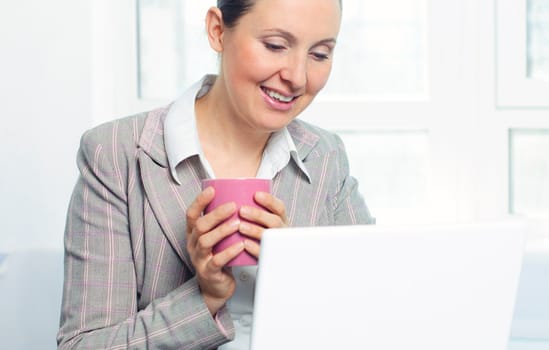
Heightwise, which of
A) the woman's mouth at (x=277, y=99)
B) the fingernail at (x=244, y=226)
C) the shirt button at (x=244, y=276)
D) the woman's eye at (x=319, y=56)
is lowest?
the shirt button at (x=244, y=276)

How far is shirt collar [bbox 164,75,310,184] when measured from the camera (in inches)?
50.3

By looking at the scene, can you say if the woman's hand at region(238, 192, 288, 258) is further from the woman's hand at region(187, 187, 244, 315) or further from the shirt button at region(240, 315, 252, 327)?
the shirt button at region(240, 315, 252, 327)

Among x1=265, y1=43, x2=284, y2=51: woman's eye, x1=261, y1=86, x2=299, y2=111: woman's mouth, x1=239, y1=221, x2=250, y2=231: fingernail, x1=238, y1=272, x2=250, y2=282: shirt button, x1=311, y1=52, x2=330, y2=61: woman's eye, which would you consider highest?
x1=265, y1=43, x2=284, y2=51: woman's eye

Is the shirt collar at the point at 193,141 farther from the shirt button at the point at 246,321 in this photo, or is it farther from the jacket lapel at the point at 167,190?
the shirt button at the point at 246,321

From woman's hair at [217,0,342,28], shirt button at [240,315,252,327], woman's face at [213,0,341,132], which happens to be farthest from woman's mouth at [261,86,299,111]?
shirt button at [240,315,252,327]

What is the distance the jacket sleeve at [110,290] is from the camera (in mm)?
1130

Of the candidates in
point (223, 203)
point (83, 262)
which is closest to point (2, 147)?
point (83, 262)

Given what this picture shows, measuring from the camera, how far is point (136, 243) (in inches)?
50.3

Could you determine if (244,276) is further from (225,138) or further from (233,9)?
(233,9)

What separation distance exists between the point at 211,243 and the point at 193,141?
34 centimetres

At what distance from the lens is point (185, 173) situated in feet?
4.27

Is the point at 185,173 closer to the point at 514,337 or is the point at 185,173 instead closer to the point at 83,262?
the point at 83,262

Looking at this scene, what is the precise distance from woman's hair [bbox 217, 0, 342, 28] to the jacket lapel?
25 centimetres

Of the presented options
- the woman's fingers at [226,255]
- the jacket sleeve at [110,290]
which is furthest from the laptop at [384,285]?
the jacket sleeve at [110,290]
